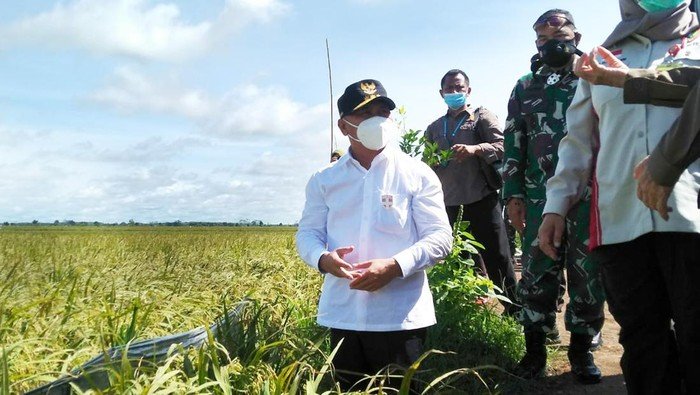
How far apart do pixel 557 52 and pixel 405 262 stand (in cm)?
183

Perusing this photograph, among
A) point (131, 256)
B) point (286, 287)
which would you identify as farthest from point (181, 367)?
point (131, 256)

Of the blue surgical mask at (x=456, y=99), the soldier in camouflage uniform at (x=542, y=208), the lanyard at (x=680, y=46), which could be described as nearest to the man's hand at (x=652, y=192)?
the lanyard at (x=680, y=46)

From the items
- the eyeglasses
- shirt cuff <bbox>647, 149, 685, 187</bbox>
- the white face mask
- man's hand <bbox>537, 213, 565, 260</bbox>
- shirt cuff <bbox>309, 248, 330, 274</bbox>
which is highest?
the eyeglasses

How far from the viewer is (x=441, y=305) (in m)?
4.22

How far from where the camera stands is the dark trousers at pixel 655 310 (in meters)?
2.21

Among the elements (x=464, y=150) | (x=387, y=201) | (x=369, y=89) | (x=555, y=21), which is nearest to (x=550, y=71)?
(x=555, y=21)

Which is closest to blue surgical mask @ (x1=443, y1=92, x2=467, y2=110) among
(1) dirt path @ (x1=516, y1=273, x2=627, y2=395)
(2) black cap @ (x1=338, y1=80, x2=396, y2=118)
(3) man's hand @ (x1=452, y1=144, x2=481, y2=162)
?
(3) man's hand @ (x1=452, y1=144, x2=481, y2=162)

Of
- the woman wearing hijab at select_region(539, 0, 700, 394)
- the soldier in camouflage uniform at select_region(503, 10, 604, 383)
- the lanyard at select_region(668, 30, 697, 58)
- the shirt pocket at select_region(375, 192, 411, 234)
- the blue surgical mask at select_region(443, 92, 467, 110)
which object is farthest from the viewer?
the blue surgical mask at select_region(443, 92, 467, 110)

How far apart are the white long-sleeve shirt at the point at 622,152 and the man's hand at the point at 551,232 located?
9cm

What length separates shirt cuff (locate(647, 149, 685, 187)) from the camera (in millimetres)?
1840

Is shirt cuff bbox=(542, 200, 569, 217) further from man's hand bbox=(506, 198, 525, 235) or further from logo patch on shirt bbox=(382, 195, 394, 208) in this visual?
man's hand bbox=(506, 198, 525, 235)

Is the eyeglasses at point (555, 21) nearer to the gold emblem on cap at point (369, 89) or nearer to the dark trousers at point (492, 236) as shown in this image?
the gold emblem on cap at point (369, 89)

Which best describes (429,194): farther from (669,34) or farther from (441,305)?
(441,305)

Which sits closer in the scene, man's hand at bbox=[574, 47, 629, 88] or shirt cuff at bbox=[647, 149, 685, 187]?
shirt cuff at bbox=[647, 149, 685, 187]
